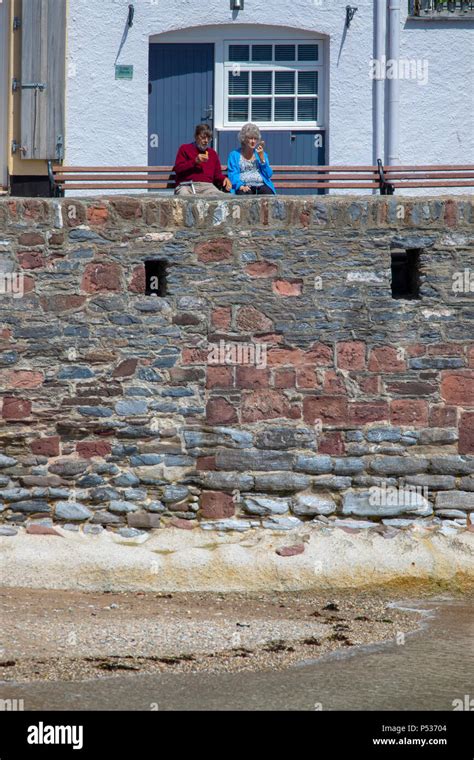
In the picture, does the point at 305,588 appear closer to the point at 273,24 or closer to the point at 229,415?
the point at 229,415

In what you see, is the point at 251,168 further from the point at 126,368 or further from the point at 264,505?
the point at 264,505

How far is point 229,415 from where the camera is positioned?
34.1 ft

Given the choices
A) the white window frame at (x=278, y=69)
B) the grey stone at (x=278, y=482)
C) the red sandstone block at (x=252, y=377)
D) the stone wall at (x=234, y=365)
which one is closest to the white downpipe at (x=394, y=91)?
the white window frame at (x=278, y=69)

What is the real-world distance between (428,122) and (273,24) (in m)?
1.93

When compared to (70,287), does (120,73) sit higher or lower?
higher

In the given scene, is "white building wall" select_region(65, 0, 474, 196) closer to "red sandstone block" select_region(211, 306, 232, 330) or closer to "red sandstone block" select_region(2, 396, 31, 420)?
"red sandstone block" select_region(211, 306, 232, 330)

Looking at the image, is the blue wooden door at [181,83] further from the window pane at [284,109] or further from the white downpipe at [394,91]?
the white downpipe at [394,91]

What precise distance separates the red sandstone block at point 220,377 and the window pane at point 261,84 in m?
4.52

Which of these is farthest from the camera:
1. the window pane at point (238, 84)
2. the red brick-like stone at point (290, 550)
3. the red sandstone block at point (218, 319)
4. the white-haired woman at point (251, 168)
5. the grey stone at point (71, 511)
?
the window pane at point (238, 84)

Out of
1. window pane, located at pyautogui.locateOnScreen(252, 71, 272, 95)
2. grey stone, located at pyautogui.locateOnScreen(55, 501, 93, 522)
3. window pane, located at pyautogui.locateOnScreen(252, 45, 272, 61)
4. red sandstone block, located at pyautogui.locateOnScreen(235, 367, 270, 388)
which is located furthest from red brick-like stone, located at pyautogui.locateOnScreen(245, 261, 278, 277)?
window pane, located at pyautogui.locateOnScreen(252, 45, 272, 61)

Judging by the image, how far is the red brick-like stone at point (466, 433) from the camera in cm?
1052

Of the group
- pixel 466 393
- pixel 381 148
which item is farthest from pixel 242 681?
pixel 381 148

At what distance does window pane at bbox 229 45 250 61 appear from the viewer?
45.4 feet

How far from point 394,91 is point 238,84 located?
165 cm
